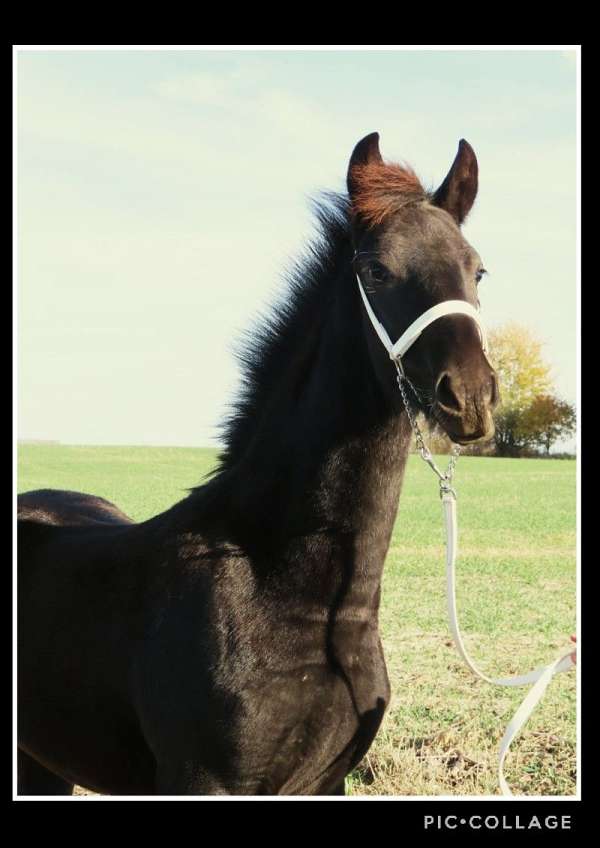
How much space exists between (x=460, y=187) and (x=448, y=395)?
3.99 ft

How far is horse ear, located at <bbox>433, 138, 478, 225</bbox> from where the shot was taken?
3850mm

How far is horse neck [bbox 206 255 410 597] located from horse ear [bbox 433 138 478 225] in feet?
1.80

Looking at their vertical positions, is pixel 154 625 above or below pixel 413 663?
above

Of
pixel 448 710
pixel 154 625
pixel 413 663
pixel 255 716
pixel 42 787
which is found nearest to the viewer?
pixel 255 716

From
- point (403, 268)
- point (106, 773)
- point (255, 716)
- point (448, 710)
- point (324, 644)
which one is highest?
point (403, 268)

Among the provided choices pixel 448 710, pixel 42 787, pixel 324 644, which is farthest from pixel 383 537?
pixel 448 710

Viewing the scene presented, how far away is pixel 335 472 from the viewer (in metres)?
3.61

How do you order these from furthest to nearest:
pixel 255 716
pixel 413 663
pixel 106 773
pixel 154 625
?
pixel 413 663
pixel 106 773
pixel 154 625
pixel 255 716

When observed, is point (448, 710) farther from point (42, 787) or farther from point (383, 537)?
point (383, 537)

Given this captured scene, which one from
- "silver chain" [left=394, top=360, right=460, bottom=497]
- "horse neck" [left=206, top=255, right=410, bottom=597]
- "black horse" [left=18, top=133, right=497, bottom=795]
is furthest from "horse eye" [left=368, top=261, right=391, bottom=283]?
"silver chain" [left=394, top=360, right=460, bottom=497]

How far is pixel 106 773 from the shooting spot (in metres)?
4.02

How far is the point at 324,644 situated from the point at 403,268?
5.06 ft

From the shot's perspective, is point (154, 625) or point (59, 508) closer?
point (154, 625)

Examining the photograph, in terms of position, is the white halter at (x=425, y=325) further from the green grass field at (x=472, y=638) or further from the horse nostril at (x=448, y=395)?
the green grass field at (x=472, y=638)
